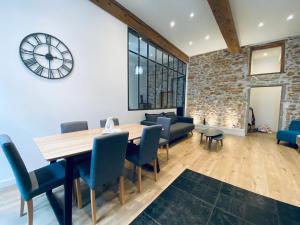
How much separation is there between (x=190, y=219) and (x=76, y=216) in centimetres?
128

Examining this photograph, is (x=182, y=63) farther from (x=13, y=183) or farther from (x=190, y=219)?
(x=13, y=183)

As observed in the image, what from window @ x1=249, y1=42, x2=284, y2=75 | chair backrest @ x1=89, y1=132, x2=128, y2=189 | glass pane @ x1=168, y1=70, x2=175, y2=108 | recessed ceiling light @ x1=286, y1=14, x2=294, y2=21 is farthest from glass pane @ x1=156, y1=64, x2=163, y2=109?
chair backrest @ x1=89, y1=132, x2=128, y2=189

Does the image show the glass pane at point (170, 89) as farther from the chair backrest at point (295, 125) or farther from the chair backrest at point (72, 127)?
the chair backrest at point (72, 127)

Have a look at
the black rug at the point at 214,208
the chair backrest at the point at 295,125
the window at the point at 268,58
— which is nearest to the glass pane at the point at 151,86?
the black rug at the point at 214,208

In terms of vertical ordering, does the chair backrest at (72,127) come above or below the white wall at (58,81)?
below

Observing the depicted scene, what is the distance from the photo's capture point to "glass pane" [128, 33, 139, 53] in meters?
3.78

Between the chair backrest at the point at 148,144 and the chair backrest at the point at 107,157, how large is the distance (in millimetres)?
356

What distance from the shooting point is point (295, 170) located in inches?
101

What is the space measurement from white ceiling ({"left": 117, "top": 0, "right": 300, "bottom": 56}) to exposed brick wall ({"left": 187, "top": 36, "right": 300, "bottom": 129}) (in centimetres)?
76

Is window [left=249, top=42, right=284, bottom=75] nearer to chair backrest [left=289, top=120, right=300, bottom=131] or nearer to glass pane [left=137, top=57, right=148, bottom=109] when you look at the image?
chair backrest [left=289, top=120, right=300, bottom=131]

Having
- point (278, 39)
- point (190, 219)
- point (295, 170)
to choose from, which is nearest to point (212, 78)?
point (278, 39)

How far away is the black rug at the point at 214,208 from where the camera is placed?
1.48 metres

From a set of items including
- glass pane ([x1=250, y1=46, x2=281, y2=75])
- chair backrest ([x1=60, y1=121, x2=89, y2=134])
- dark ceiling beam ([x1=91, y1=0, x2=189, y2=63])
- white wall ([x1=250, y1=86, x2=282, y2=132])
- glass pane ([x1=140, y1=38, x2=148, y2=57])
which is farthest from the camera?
white wall ([x1=250, y1=86, x2=282, y2=132])

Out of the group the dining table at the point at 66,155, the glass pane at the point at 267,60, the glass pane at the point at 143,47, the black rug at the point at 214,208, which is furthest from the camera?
the glass pane at the point at 267,60
